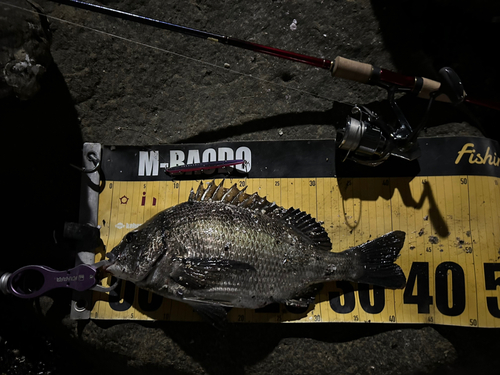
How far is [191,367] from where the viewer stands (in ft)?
8.13

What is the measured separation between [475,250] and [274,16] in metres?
2.45

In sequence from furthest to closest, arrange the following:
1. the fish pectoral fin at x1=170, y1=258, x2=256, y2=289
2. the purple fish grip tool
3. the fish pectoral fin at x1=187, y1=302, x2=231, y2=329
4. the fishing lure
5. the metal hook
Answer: the metal hook
the fishing lure
the purple fish grip tool
the fish pectoral fin at x1=187, y1=302, x2=231, y2=329
the fish pectoral fin at x1=170, y1=258, x2=256, y2=289

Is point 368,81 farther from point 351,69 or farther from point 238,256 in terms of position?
point 238,256

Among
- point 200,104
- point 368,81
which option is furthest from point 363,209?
point 200,104

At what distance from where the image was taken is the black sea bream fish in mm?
2178

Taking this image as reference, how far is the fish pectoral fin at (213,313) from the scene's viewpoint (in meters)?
2.24

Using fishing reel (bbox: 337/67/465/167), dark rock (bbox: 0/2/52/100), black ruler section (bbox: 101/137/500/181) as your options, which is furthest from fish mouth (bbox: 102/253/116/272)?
fishing reel (bbox: 337/67/465/167)

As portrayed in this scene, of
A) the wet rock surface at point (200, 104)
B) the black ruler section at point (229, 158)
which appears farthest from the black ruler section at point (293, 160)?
the wet rock surface at point (200, 104)

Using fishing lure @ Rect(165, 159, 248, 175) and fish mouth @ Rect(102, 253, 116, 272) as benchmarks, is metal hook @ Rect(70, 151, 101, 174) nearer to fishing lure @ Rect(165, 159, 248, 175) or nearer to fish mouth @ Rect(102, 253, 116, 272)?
fishing lure @ Rect(165, 159, 248, 175)

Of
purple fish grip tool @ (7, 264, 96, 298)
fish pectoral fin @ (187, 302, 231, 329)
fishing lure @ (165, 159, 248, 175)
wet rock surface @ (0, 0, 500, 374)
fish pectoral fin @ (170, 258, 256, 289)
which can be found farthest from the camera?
fishing lure @ (165, 159, 248, 175)

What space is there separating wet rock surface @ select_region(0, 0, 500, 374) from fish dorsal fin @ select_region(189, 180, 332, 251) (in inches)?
21.6

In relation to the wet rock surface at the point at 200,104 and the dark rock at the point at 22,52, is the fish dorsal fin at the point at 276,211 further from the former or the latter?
the dark rock at the point at 22,52

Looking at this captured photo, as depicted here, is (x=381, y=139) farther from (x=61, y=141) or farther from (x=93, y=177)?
(x=61, y=141)

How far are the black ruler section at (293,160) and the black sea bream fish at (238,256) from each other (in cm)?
34
